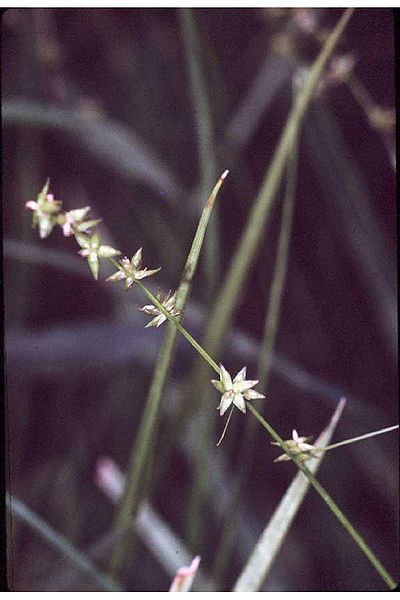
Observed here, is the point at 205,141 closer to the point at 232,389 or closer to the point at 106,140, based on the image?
the point at 106,140

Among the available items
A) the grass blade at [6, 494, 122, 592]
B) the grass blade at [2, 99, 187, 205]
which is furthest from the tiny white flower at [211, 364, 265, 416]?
the grass blade at [2, 99, 187, 205]

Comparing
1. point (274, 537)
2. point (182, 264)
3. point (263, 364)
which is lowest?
point (274, 537)

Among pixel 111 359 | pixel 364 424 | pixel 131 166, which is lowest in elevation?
pixel 364 424

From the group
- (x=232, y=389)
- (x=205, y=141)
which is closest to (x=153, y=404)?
(x=232, y=389)

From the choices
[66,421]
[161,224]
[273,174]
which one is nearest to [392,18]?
[273,174]

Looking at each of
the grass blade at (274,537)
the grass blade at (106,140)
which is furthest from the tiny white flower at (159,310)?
the grass blade at (106,140)

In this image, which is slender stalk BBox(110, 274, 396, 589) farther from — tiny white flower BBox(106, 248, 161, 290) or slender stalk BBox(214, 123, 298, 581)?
slender stalk BBox(214, 123, 298, 581)

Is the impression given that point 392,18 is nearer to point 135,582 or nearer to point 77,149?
point 77,149
